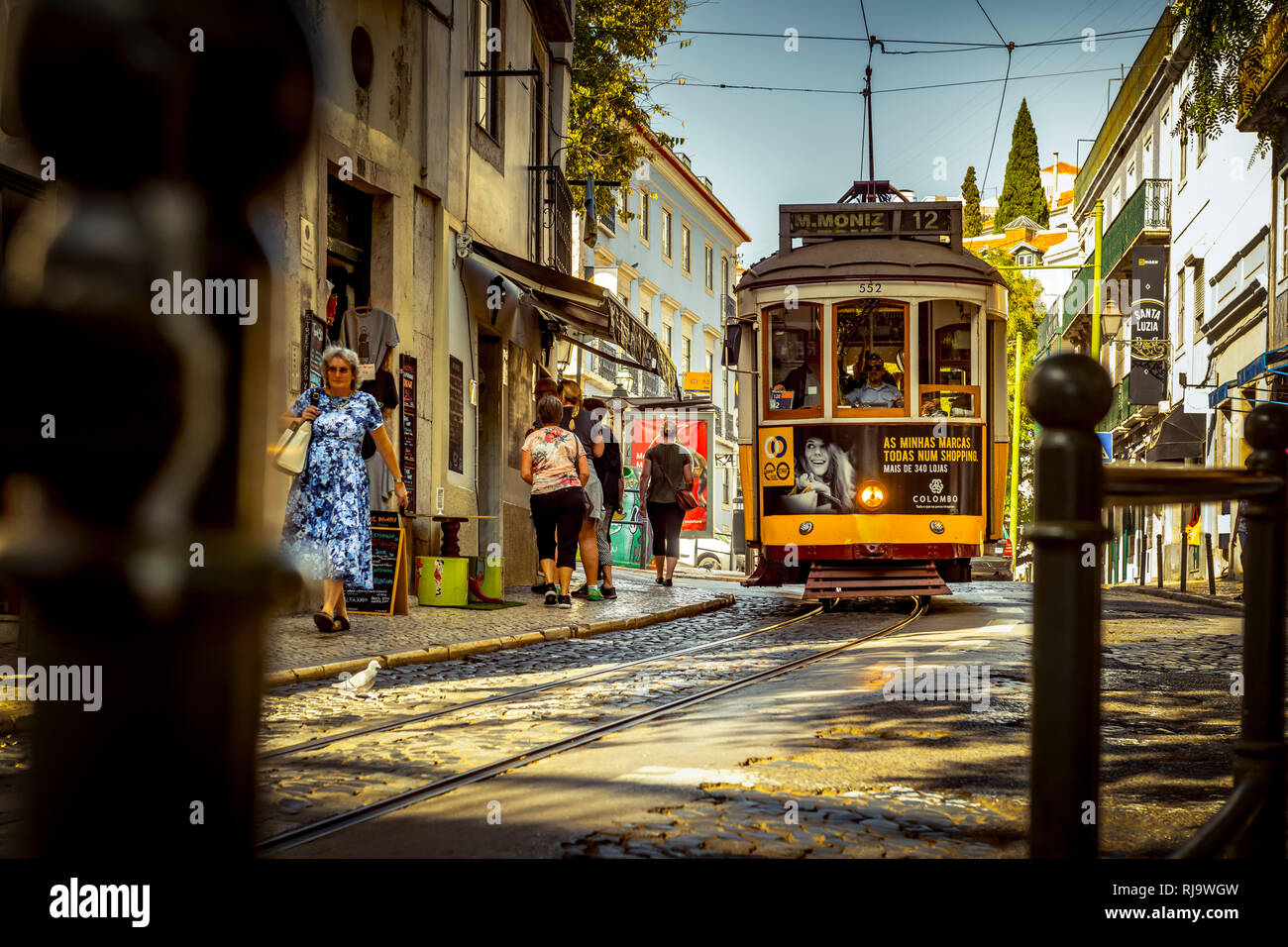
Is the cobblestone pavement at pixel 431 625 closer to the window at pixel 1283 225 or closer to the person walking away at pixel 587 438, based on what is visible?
the person walking away at pixel 587 438

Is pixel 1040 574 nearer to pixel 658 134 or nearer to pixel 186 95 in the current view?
pixel 186 95

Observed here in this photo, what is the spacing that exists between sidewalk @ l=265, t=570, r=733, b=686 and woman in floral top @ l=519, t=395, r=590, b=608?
75 centimetres

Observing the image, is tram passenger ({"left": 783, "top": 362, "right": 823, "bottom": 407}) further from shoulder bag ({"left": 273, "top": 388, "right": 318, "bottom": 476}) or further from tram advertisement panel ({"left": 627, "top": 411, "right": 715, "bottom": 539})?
tram advertisement panel ({"left": 627, "top": 411, "right": 715, "bottom": 539})

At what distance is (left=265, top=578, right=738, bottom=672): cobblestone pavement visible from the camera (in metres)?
8.30

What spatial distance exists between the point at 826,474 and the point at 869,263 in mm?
2131

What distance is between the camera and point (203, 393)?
1186 mm

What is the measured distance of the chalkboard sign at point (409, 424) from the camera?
44.5 ft

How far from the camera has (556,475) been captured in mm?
12531

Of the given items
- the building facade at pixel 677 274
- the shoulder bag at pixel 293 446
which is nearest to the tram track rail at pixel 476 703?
the shoulder bag at pixel 293 446

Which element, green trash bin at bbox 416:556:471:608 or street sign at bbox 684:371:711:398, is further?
street sign at bbox 684:371:711:398

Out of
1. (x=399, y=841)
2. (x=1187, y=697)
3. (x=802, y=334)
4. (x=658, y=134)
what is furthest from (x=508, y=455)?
(x=399, y=841)

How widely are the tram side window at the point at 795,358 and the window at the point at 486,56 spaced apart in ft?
16.5

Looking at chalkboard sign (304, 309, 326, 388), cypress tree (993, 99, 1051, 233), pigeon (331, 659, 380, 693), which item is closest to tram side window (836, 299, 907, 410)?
chalkboard sign (304, 309, 326, 388)
